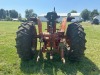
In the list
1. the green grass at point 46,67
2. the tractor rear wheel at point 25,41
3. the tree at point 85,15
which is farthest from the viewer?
the tree at point 85,15

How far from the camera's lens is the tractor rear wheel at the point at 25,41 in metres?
7.87

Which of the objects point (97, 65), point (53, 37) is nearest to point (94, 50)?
point (97, 65)

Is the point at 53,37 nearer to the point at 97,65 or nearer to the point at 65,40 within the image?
the point at 65,40

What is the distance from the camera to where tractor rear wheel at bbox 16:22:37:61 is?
310 inches

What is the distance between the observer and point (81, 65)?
816 centimetres

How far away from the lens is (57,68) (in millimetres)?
7691

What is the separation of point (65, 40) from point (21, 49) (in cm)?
185

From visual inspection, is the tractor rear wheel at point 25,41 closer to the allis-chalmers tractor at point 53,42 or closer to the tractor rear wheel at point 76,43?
the allis-chalmers tractor at point 53,42

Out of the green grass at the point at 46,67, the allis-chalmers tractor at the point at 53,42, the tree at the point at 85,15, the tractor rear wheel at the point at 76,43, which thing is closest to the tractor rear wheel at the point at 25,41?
the allis-chalmers tractor at the point at 53,42

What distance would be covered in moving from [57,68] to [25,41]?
4.58 ft

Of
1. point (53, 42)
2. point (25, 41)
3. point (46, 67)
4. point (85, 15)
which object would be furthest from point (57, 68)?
point (85, 15)

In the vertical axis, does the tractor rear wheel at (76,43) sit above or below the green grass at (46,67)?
above

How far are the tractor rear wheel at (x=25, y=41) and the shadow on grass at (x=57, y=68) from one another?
295 millimetres

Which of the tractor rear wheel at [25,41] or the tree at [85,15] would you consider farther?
the tree at [85,15]
